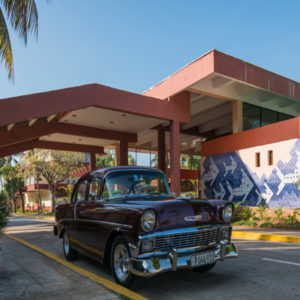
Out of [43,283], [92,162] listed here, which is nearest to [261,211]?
[43,283]

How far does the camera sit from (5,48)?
1001cm

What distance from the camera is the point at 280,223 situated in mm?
13938

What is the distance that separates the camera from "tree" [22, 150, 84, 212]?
35.4 m

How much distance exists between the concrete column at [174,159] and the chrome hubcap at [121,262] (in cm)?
1293

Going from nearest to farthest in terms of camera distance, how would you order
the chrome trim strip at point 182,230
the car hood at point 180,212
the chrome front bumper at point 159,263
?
the chrome front bumper at point 159,263 → the chrome trim strip at point 182,230 → the car hood at point 180,212

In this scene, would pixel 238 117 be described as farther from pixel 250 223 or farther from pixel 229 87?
pixel 250 223

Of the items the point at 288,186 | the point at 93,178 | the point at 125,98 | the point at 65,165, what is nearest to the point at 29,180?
the point at 65,165

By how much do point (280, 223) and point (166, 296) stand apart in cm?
1081

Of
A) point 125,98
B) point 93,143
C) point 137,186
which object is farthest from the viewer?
point 93,143

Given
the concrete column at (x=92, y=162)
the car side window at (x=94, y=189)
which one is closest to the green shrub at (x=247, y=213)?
the car side window at (x=94, y=189)

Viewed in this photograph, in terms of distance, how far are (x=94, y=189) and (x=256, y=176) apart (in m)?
12.9

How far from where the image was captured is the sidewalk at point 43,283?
14.9 ft

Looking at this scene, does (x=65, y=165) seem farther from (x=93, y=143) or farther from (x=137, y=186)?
(x=137, y=186)

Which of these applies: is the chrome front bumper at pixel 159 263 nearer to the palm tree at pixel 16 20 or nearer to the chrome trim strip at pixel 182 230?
the chrome trim strip at pixel 182 230
